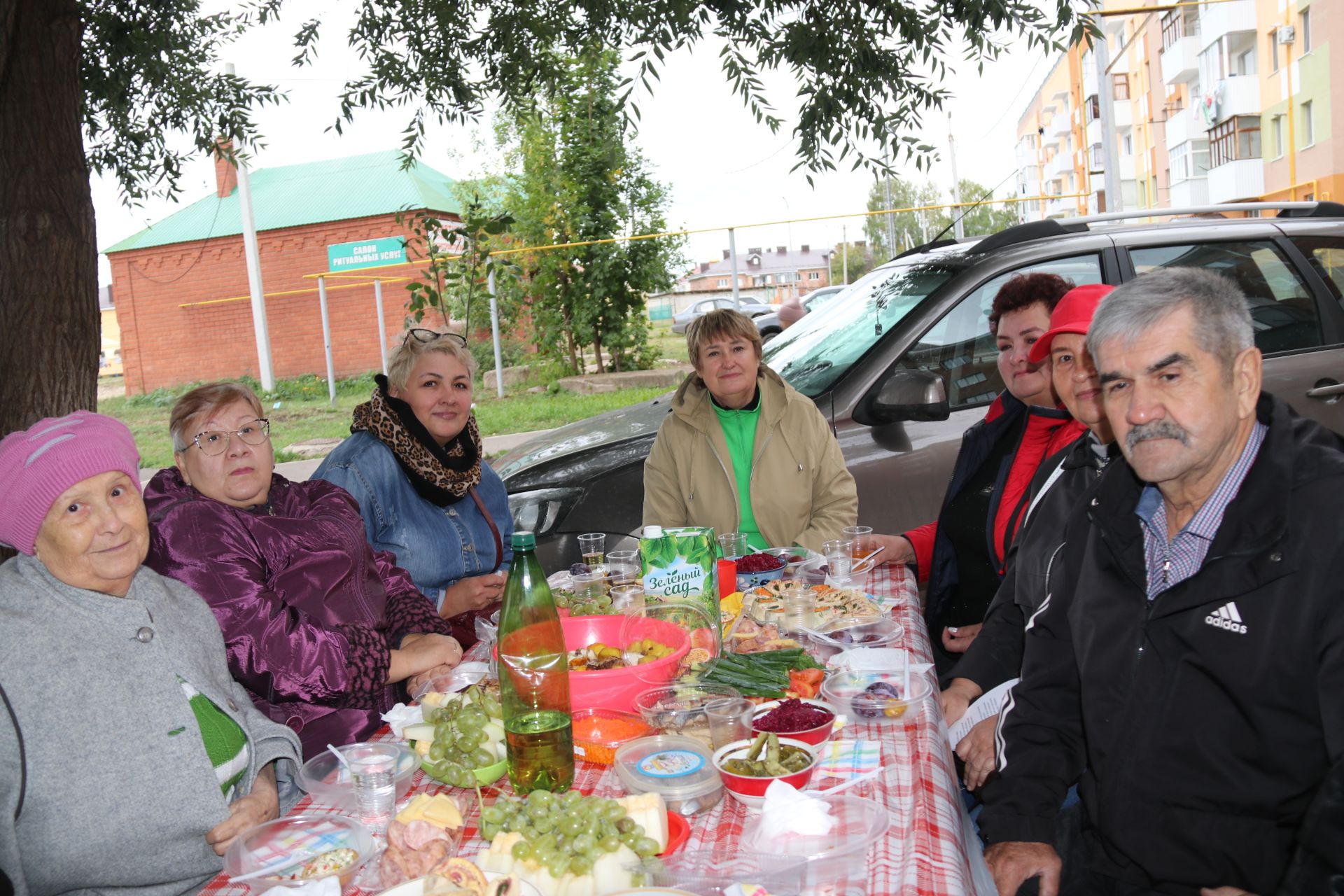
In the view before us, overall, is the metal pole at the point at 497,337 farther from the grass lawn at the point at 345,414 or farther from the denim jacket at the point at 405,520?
the denim jacket at the point at 405,520

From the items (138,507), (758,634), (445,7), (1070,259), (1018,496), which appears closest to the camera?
(138,507)

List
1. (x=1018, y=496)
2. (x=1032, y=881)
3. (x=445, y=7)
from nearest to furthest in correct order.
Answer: (x=1032, y=881), (x=1018, y=496), (x=445, y=7)

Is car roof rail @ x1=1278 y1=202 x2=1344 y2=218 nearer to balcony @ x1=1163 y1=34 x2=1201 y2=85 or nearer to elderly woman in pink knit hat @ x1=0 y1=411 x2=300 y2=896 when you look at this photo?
elderly woman in pink knit hat @ x1=0 y1=411 x2=300 y2=896

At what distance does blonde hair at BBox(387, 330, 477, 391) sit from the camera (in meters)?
3.86

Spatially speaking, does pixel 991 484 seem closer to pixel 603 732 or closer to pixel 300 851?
pixel 603 732

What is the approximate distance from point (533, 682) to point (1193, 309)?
1.49m

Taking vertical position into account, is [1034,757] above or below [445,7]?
below

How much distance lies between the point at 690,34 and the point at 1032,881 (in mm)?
4520

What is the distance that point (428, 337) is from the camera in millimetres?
3938

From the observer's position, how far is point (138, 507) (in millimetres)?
2172

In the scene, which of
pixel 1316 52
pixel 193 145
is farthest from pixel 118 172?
pixel 1316 52

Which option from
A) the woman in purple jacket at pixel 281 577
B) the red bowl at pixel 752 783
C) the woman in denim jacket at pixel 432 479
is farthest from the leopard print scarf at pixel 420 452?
the red bowl at pixel 752 783

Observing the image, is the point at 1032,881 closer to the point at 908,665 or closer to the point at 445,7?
the point at 908,665

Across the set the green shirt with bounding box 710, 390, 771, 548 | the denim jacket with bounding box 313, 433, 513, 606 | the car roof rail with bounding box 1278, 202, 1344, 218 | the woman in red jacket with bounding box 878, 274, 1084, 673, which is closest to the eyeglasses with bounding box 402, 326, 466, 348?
the denim jacket with bounding box 313, 433, 513, 606
